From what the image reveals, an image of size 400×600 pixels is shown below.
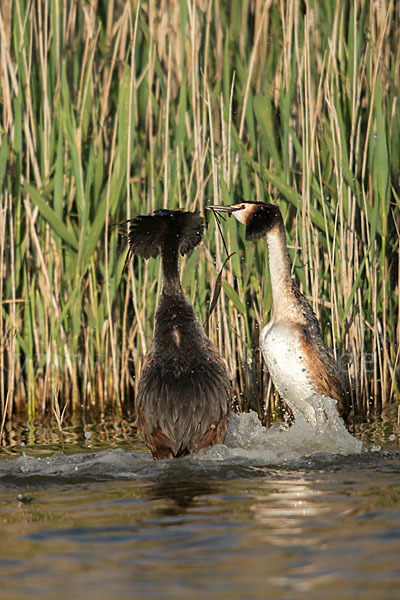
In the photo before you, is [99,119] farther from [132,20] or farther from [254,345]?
[254,345]

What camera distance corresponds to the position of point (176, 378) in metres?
4.74

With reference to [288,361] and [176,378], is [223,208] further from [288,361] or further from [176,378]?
[176,378]

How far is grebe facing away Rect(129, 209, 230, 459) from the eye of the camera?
469cm

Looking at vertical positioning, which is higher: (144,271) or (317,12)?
(317,12)

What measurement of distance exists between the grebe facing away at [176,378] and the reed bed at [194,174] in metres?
0.96

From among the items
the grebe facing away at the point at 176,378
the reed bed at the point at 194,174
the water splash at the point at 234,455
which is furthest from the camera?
the reed bed at the point at 194,174

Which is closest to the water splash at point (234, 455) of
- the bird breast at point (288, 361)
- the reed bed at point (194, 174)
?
the bird breast at point (288, 361)

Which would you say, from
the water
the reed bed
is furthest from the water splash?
the reed bed

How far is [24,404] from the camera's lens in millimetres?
6695

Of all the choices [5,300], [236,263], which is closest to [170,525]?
[236,263]

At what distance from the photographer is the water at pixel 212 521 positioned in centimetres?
276

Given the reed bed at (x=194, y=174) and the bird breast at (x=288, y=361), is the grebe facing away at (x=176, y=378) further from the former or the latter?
the reed bed at (x=194, y=174)

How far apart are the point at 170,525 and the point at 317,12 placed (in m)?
4.05

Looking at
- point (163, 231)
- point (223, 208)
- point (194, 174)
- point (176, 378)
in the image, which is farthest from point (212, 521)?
point (194, 174)
